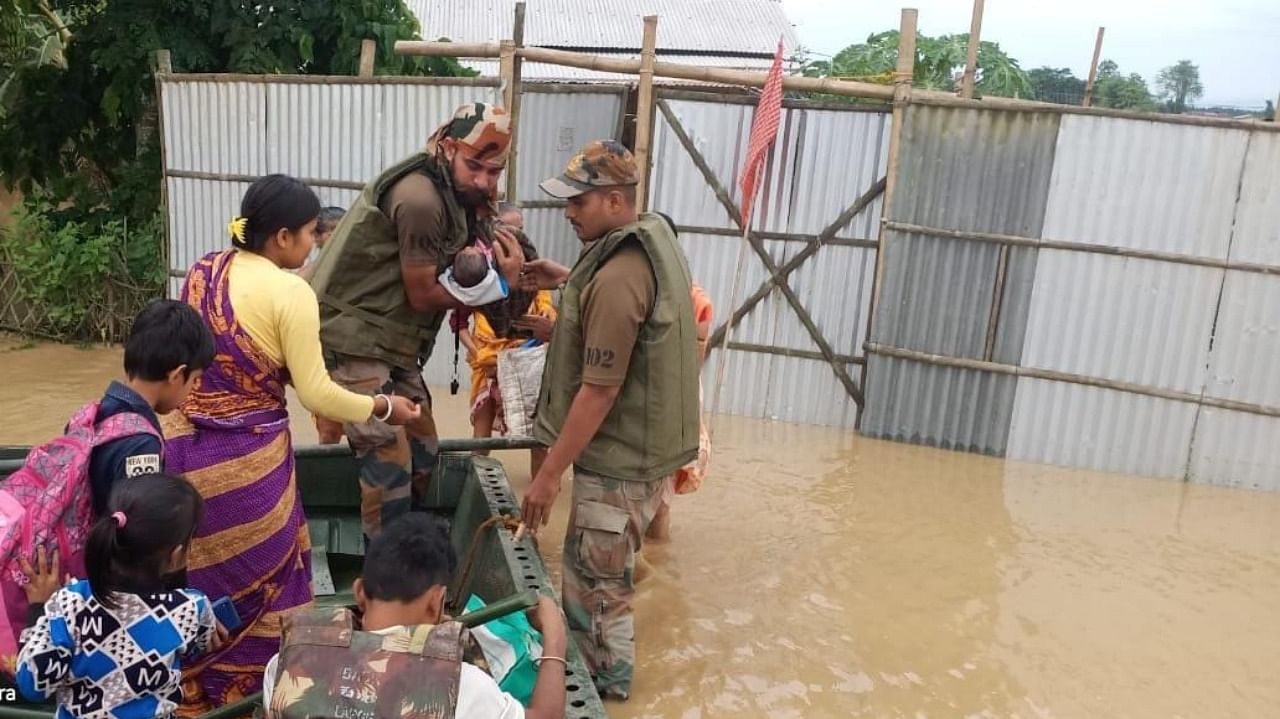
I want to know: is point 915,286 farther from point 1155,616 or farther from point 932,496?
point 1155,616

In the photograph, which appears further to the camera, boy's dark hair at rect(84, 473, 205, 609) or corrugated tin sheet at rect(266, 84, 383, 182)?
corrugated tin sheet at rect(266, 84, 383, 182)

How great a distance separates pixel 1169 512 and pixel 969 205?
7.83 ft

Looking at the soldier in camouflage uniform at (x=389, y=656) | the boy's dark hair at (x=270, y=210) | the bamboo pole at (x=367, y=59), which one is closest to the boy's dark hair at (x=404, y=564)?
the soldier in camouflage uniform at (x=389, y=656)

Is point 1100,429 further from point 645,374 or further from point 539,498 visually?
point 539,498

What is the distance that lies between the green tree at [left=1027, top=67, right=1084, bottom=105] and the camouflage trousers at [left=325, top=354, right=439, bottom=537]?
11.1m

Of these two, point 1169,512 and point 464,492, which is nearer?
point 464,492

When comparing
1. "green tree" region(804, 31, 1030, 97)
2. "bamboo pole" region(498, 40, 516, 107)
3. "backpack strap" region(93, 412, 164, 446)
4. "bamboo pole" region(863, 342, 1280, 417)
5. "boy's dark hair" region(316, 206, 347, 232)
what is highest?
"green tree" region(804, 31, 1030, 97)

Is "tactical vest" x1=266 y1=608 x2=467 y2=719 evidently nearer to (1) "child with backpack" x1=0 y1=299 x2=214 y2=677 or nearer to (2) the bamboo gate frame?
(1) "child with backpack" x1=0 y1=299 x2=214 y2=677

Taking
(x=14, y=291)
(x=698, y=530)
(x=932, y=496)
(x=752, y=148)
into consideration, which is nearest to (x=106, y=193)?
(x=14, y=291)

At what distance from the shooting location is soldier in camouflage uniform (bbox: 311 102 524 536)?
3.30 metres

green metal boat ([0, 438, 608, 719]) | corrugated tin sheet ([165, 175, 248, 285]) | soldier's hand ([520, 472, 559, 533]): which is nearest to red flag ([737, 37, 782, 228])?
green metal boat ([0, 438, 608, 719])

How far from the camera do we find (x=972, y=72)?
8.20m

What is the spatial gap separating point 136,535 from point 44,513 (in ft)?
0.89

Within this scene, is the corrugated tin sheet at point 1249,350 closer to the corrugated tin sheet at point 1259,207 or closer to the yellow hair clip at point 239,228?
the corrugated tin sheet at point 1259,207
